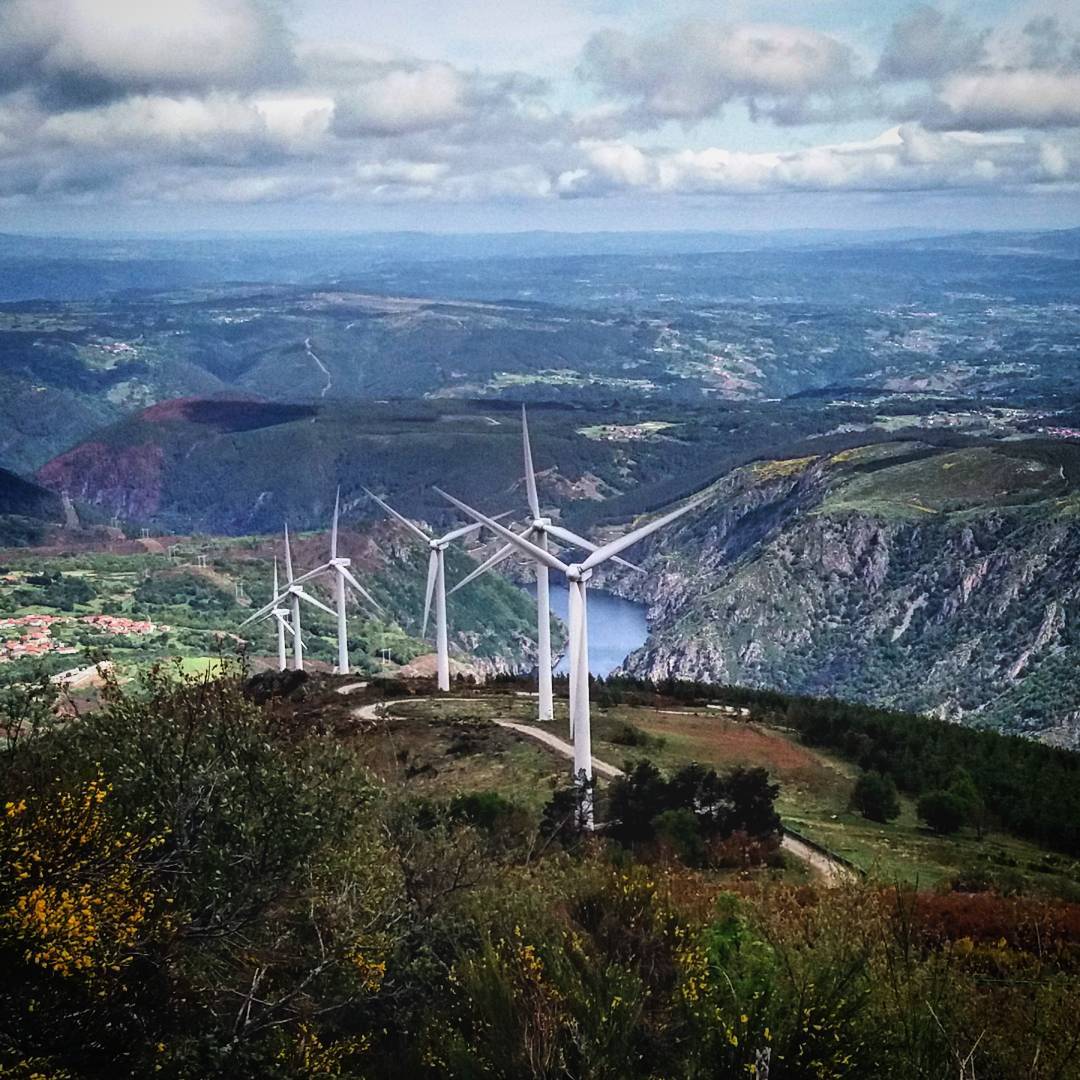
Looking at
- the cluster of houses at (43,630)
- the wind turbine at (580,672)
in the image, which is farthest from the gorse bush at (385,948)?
the cluster of houses at (43,630)

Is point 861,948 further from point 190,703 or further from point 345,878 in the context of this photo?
point 190,703

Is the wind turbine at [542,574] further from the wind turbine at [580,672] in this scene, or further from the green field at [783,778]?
the wind turbine at [580,672]

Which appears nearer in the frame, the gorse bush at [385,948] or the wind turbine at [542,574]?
the gorse bush at [385,948]

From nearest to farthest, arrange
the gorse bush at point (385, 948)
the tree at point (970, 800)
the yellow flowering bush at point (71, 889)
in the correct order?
the yellow flowering bush at point (71, 889) → the gorse bush at point (385, 948) → the tree at point (970, 800)

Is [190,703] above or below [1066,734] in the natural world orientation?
above

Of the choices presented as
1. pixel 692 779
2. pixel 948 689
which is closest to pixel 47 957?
pixel 692 779

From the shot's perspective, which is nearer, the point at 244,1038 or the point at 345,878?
the point at 244,1038

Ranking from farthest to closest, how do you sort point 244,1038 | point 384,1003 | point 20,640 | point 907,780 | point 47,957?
1. point 20,640
2. point 907,780
3. point 384,1003
4. point 244,1038
5. point 47,957
